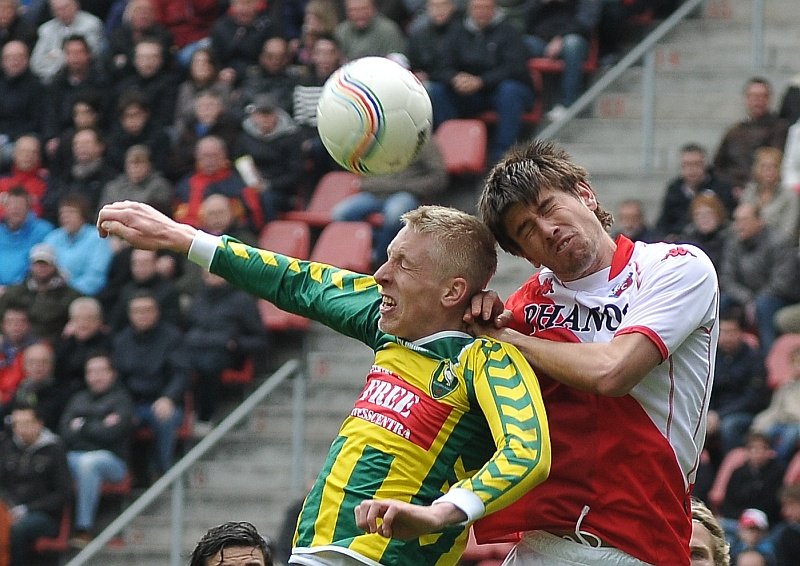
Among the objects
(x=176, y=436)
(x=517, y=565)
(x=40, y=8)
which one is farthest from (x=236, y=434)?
(x=517, y=565)

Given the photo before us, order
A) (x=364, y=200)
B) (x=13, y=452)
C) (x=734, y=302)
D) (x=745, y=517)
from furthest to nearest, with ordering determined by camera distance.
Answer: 1. (x=364, y=200)
2. (x=13, y=452)
3. (x=734, y=302)
4. (x=745, y=517)

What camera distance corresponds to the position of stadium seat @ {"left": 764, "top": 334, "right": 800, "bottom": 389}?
1002 cm

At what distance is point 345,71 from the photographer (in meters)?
5.12

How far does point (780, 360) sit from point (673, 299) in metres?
5.99

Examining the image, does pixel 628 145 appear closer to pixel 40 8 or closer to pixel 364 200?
pixel 364 200

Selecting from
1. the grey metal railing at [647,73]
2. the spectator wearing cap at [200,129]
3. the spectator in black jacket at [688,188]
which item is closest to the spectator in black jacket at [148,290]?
the spectator wearing cap at [200,129]

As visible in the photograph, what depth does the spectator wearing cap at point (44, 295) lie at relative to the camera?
40.2 feet

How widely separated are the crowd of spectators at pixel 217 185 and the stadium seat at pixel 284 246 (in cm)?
19

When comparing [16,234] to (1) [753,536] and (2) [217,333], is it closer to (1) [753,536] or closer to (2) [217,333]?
(2) [217,333]

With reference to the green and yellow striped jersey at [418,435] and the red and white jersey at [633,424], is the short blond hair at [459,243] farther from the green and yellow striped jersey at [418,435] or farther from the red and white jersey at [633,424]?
the red and white jersey at [633,424]

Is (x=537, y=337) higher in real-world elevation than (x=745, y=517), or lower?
higher

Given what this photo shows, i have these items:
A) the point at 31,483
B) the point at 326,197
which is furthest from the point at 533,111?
the point at 31,483

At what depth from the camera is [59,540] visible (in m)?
11.4

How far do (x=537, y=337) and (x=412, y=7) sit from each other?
9.82 m
